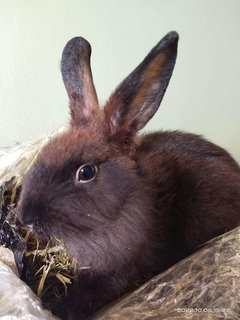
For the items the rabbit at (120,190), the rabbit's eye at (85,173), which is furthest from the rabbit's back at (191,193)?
the rabbit's eye at (85,173)

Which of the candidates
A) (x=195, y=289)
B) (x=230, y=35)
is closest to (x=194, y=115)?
(x=230, y=35)

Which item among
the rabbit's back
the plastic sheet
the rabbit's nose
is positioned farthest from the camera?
the rabbit's back

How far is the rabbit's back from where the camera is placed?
0.92m

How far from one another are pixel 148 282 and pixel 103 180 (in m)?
0.18

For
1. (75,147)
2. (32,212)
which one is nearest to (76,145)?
(75,147)

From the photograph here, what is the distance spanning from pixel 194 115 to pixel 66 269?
936mm

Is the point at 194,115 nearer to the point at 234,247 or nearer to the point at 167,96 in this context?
the point at 167,96

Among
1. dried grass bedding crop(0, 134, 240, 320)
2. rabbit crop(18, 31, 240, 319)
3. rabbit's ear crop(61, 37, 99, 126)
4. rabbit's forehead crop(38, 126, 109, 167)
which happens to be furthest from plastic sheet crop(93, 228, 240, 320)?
rabbit's ear crop(61, 37, 99, 126)

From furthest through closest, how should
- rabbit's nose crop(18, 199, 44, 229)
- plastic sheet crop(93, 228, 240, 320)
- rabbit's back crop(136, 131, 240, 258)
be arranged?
rabbit's back crop(136, 131, 240, 258)
rabbit's nose crop(18, 199, 44, 229)
plastic sheet crop(93, 228, 240, 320)

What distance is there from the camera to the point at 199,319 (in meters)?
0.63

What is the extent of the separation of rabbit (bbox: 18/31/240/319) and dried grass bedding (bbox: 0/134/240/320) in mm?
48

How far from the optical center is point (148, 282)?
78 centimetres

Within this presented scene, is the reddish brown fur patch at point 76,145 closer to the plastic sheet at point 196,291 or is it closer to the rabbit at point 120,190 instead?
the rabbit at point 120,190

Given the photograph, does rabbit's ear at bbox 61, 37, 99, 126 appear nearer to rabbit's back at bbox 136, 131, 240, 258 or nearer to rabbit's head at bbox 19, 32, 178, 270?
rabbit's head at bbox 19, 32, 178, 270
